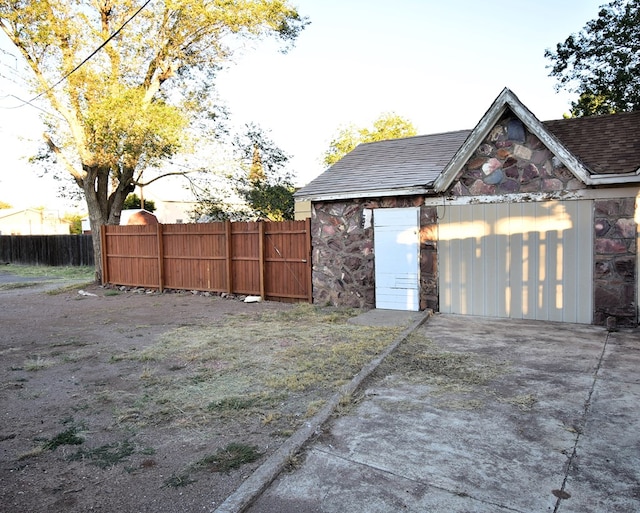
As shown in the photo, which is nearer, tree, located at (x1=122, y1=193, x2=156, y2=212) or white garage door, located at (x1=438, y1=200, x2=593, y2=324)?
white garage door, located at (x1=438, y1=200, x2=593, y2=324)

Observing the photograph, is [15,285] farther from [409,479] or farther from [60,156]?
[409,479]

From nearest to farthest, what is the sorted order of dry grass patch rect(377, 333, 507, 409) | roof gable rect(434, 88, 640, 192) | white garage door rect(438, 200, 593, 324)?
dry grass patch rect(377, 333, 507, 409) → roof gable rect(434, 88, 640, 192) → white garage door rect(438, 200, 593, 324)

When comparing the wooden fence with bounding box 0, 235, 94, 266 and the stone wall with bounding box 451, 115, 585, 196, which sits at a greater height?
the stone wall with bounding box 451, 115, 585, 196

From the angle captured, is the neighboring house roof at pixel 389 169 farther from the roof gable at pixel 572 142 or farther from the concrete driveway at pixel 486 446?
the concrete driveway at pixel 486 446

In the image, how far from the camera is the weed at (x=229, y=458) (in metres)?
3.46

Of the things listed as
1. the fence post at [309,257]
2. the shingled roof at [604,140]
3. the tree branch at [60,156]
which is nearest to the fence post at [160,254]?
the tree branch at [60,156]

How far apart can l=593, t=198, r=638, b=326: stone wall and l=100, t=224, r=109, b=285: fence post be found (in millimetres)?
14416

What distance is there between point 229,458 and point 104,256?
14.3 meters

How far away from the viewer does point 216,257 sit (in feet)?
43.1

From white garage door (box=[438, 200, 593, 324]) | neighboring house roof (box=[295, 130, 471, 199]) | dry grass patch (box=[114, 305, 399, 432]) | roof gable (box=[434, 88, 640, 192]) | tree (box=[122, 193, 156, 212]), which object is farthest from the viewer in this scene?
tree (box=[122, 193, 156, 212])

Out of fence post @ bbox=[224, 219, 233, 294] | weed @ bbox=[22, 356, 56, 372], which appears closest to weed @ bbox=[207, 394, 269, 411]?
weed @ bbox=[22, 356, 56, 372]

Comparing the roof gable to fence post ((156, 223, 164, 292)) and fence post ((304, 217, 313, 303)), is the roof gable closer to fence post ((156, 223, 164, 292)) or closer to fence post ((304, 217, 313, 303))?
fence post ((304, 217, 313, 303))

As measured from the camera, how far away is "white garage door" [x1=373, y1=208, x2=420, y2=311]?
31.8ft

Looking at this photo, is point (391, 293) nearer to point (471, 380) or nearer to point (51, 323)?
point (471, 380)
